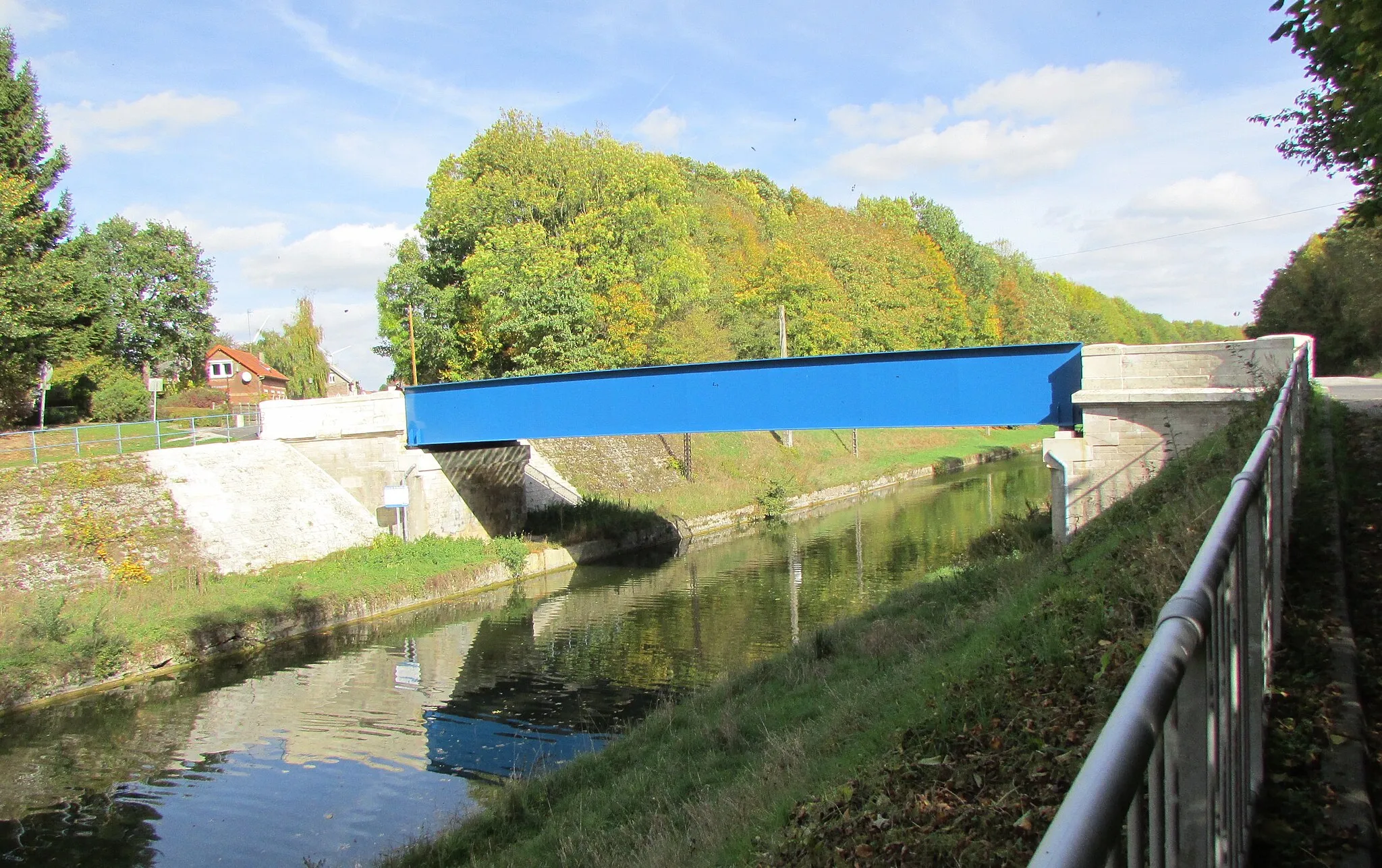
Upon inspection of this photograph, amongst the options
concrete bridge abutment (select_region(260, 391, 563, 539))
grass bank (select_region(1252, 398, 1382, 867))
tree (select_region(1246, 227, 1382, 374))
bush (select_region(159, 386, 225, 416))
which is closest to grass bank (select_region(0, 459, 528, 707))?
concrete bridge abutment (select_region(260, 391, 563, 539))

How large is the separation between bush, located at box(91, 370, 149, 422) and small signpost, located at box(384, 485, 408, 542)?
815 inches

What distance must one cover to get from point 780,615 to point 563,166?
76.1ft

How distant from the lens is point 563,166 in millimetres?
36531

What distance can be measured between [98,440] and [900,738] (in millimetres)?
29443

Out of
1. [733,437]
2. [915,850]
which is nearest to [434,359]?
[733,437]

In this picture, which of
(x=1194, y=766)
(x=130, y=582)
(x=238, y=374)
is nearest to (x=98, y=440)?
(x=130, y=582)

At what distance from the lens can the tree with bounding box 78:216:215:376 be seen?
50.9 metres

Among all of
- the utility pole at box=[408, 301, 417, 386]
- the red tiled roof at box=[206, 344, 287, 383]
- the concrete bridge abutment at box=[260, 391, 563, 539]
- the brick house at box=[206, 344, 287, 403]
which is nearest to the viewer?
the concrete bridge abutment at box=[260, 391, 563, 539]

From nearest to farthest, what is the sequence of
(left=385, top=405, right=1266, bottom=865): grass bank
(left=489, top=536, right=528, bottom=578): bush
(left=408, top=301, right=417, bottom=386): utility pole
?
(left=385, top=405, right=1266, bottom=865): grass bank < (left=489, top=536, right=528, bottom=578): bush < (left=408, top=301, right=417, bottom=386): utility pole

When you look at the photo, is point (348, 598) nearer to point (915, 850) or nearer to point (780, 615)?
point (780, 615)

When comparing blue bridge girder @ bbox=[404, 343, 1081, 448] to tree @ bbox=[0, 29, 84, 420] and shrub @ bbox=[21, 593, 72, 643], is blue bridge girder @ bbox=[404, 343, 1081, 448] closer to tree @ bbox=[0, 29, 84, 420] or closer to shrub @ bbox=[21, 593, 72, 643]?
shrub @ bbox=[21, 593, 72, 643]

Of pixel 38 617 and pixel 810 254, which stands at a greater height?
pixel 810 254

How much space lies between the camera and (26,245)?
103ft

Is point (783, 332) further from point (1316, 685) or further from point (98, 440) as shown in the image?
point (1316, 685)
